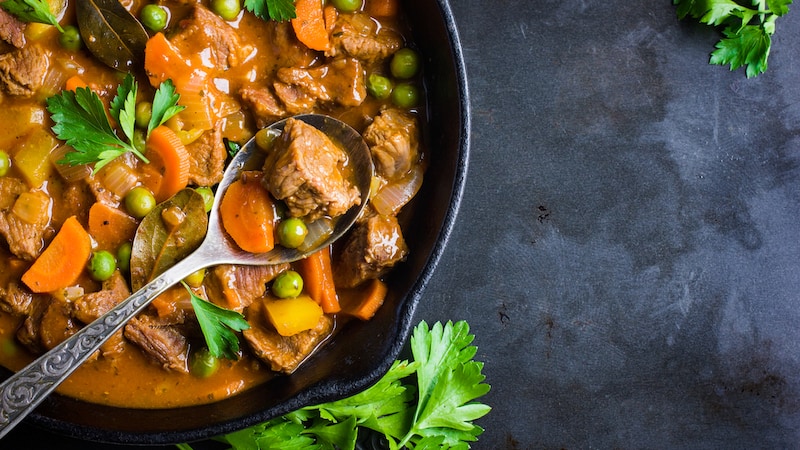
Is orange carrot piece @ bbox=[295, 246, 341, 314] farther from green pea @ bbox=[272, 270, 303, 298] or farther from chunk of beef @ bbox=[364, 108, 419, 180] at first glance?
chunk of beef @ bbox=[364, 108, 419, 180]

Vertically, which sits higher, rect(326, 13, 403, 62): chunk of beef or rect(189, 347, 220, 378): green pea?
rect(326, 13, 403, 62): chunk of beef

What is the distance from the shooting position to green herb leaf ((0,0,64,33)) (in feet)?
11.3

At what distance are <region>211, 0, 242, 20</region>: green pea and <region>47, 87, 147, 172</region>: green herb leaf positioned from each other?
78 centimetres

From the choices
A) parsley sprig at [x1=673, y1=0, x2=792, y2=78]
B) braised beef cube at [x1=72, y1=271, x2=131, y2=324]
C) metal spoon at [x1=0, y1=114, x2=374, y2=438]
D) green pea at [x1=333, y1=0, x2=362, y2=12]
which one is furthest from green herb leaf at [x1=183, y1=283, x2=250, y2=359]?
parsley sprig at [x1=673, y1=0, x2=792, y2=78]

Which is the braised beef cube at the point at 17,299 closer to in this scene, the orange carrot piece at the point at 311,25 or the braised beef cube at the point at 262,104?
the braised beef cube at the point at 262,104

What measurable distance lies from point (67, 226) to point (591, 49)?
3.14m

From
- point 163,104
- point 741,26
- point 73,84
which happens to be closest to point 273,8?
point 163,104

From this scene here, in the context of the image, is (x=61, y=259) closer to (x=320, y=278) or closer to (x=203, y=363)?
(x=203, y=363)

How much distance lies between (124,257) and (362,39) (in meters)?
1.69

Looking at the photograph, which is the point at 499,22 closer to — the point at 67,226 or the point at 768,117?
the point at 768,117

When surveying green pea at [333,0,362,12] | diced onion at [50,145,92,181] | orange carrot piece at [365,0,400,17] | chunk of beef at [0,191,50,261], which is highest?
green pea at [333,0,362,12]

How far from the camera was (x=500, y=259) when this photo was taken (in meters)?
4.32

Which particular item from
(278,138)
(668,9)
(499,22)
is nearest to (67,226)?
(278,138)

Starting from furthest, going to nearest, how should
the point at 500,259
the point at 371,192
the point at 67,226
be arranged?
the point at 500,259, the point at 371,192, the point at 67,226
